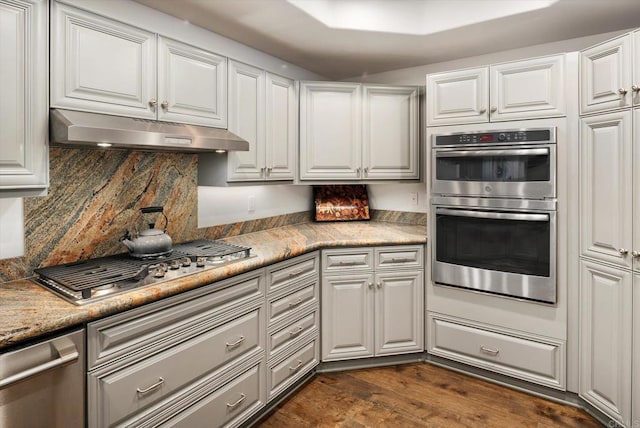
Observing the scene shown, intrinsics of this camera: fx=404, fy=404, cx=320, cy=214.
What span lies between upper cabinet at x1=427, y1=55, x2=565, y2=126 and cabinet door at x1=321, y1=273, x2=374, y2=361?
1237 mm

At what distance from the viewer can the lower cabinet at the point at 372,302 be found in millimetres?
2771

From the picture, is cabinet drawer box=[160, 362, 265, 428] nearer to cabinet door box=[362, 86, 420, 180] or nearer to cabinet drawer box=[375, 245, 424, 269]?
cabinet drawer box=[375, 245, 424, 269]

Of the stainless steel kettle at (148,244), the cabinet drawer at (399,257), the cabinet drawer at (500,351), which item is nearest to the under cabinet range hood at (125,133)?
the stainless steel kettle at (148,244)

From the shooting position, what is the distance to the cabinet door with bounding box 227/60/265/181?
2.51 metres

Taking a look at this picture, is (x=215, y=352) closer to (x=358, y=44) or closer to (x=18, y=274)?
(x=18, y=274)

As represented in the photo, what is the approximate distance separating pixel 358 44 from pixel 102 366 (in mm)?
2509

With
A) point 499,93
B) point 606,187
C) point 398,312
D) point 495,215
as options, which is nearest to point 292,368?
point 398,312

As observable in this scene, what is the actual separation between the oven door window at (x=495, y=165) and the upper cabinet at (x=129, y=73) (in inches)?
58.4

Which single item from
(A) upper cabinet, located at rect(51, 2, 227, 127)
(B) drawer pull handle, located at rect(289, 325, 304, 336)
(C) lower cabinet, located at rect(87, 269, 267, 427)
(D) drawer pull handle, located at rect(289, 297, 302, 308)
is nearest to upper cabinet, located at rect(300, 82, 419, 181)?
A: (A) upper cabinet, located at rect(51, 2, 227, 127)

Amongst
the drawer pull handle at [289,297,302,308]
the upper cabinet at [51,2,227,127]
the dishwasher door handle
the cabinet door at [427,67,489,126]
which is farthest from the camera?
the cabinet door at [427,67,489,126]

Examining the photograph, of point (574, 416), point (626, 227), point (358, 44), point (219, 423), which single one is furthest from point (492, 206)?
point (219, 423)

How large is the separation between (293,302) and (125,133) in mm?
1338

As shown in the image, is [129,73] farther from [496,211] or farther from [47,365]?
[496,211]

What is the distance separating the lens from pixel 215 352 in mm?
1953
